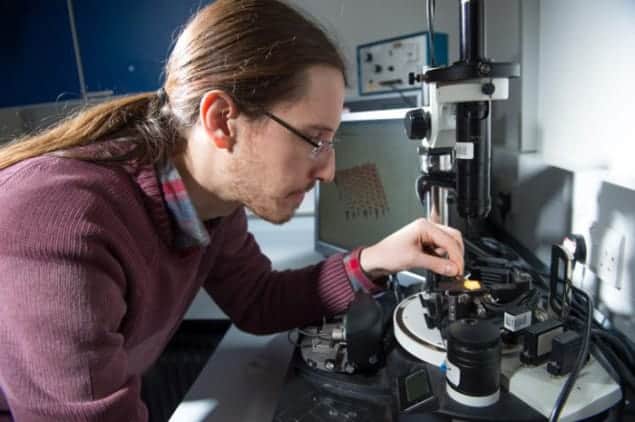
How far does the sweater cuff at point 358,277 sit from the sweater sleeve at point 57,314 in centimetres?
47

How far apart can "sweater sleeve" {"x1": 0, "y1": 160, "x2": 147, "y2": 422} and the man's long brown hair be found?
0.16 metres

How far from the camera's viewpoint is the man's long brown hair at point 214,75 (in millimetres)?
688

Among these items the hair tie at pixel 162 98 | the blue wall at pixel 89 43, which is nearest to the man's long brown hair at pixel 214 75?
the hair tie at pixel 162 98

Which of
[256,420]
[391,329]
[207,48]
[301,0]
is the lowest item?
[256,420]

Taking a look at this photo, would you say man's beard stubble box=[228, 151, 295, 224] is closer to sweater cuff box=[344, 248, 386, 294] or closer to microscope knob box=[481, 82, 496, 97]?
sweater cuff box=[344, 248, 386, 294]

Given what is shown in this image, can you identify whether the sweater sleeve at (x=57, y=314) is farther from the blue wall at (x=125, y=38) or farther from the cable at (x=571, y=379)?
the blue wall at (x=125, y=38)

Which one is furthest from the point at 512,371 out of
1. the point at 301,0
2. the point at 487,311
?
the point at 301,0

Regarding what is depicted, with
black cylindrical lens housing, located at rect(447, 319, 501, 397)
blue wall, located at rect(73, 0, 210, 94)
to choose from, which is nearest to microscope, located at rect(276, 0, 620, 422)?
black cylindrical lens housing, located at rect(447, 319, 501, 397)

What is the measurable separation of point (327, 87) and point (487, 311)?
1.37 feet

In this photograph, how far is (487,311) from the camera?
2.20 ft

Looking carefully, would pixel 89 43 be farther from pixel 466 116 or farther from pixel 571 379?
pixel 571 379

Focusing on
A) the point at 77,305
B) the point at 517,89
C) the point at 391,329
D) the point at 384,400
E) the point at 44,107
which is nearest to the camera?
the point at 77,305

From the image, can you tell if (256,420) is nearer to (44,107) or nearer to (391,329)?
(391,329)

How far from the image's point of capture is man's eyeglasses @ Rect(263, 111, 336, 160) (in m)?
0.71
